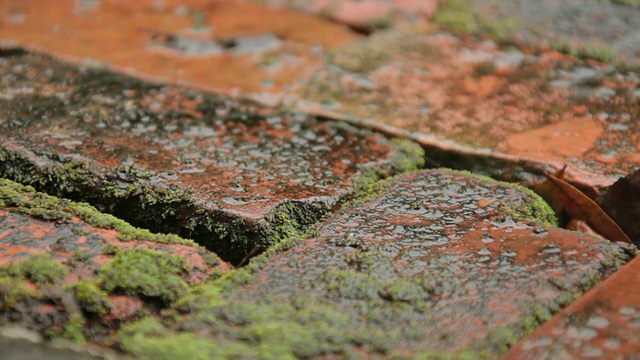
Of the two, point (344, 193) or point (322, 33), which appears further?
point (322, 33)

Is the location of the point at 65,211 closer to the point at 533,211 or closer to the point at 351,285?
the point at 351,285

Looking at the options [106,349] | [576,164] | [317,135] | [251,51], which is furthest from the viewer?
[251,51]

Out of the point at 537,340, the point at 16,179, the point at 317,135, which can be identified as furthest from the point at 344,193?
the point at 16,179

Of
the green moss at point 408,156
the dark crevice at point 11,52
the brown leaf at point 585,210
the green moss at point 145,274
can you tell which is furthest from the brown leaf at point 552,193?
the dark crevice at point 11,52

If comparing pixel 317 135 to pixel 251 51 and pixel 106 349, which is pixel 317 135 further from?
pixel 106 349

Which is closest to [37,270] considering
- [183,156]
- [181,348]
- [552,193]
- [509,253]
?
[181,348]

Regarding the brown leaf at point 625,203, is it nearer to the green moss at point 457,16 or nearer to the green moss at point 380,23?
the green moss at point 457,16
